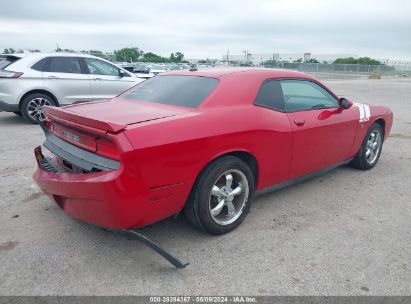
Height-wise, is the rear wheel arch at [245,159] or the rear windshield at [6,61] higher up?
the rear windshield at [6,61]

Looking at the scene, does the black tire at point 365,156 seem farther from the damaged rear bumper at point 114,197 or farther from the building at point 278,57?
the building at point 278,57

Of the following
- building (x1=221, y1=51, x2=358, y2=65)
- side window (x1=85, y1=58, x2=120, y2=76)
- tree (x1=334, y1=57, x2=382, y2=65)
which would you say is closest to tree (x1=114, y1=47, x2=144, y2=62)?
building (x1=221, y1=51, x2=358, y2=65)

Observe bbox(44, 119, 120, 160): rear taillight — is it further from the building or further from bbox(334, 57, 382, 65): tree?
bbox(334, 57, 382, 65): tree

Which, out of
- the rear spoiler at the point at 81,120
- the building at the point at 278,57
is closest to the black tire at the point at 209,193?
A: the rear spoiler at the point at 81,120

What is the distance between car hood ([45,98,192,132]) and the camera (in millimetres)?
2621

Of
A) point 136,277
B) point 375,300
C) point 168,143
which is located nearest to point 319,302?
point 375,300

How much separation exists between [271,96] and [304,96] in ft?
2.38

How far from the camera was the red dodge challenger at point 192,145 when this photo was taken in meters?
2.53

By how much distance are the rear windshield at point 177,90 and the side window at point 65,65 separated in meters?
4.66

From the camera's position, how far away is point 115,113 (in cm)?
298

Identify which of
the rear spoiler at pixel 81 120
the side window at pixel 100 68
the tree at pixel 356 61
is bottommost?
the rear spoiler at pixel 81 120

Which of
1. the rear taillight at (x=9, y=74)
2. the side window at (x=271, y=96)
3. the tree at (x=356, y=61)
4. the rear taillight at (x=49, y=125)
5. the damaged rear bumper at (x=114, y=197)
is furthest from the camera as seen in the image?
the tree at (x=356, y=61)

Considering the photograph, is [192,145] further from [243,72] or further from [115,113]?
[243,72]

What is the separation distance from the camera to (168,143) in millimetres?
2621
